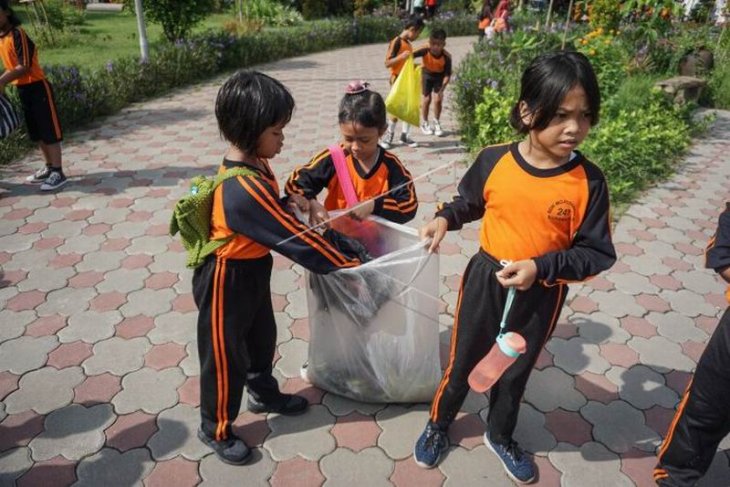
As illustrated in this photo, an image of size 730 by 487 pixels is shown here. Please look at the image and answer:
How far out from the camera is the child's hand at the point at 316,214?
1.91m

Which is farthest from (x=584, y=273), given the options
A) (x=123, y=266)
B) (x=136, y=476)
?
(x=123, y=266)

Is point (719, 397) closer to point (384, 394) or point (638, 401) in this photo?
point (638, 401)

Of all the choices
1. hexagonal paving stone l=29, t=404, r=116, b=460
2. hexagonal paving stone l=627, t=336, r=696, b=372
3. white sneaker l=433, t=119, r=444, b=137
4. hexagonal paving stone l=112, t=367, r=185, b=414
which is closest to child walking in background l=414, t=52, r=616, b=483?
hexagonal paving stone l=627, t=336, r=696, b=372

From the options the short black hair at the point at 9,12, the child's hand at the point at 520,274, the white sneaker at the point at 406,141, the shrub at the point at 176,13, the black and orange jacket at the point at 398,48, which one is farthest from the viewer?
the shrub at the point at 176,13

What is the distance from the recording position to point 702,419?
1.74m

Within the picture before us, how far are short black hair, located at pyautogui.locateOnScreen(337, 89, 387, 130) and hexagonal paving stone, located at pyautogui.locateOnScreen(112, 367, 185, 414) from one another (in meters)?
1.54

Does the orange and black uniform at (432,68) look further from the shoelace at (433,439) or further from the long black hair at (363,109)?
the shoelace at (433,439)

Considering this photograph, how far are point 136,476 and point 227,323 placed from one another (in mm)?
823

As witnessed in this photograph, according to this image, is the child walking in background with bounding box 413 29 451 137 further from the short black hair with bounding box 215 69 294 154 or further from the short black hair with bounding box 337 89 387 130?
the short black hair with bounding box 215 69 294 154

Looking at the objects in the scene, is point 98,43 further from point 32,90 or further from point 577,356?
point 577,356

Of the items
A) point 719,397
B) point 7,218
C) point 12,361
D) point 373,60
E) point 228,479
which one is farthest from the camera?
point 373,60

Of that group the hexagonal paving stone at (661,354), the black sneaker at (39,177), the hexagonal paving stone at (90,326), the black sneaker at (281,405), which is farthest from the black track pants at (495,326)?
the black sneaker at (39,177)

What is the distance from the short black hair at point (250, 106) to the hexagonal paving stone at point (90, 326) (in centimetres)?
183

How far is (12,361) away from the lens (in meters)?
2.64
